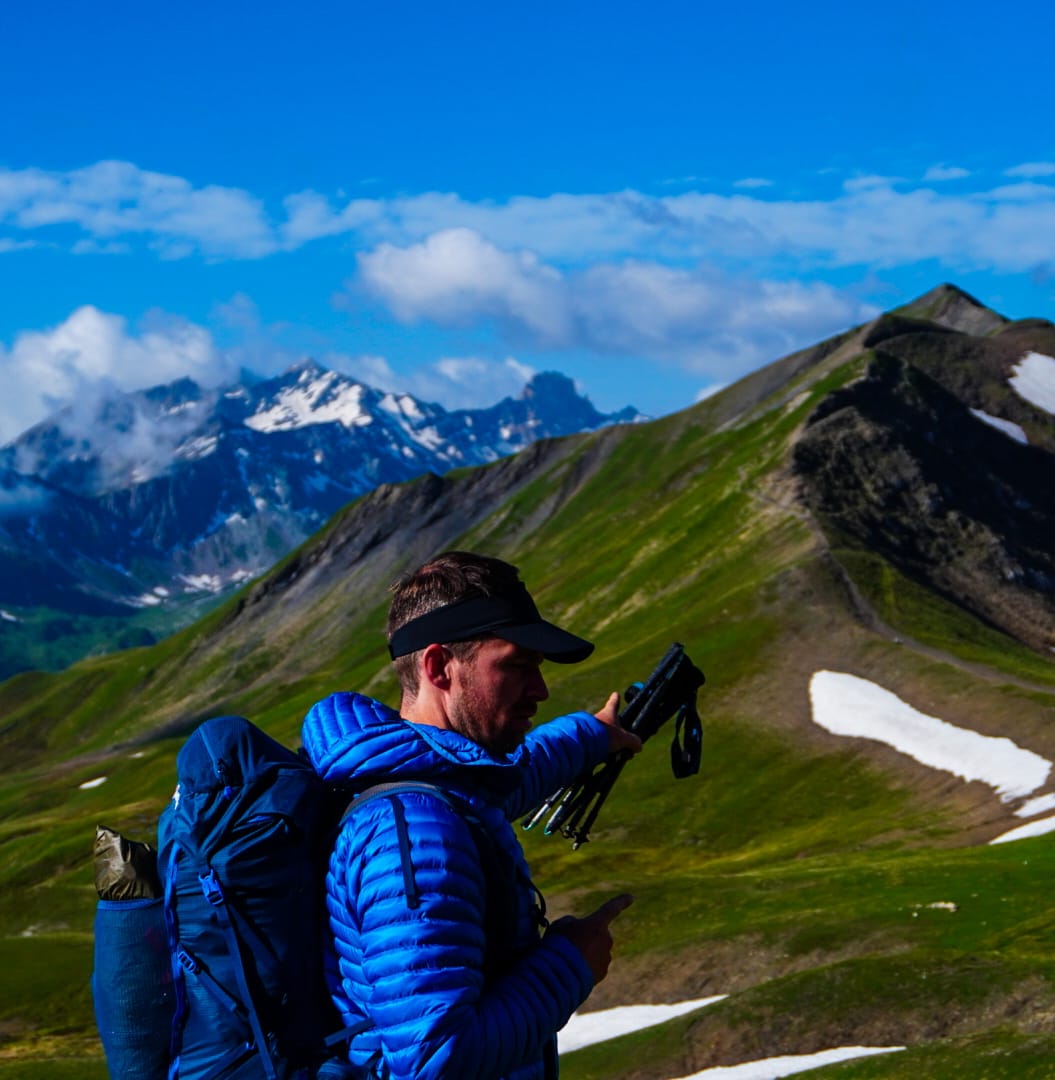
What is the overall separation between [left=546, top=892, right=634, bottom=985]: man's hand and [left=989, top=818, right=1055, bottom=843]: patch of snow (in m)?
61.1

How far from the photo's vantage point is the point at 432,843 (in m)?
7.53

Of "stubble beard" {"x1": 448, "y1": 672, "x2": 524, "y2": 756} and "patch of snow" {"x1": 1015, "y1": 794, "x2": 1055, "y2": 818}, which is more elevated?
"stubble beard" {"x1": 448, "y1": 672, "x2": 524, "y2": 756}

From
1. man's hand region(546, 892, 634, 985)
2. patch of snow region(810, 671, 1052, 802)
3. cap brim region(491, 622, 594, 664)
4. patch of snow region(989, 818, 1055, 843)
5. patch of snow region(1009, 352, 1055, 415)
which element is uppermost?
patch of snow region(1009, 352, 1055, 415)

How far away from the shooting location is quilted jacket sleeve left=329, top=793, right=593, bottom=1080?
290 inches

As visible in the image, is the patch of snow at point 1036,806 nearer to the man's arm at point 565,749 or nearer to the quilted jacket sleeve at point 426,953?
the man's arm at point 565,749

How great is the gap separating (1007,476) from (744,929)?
4807 inches

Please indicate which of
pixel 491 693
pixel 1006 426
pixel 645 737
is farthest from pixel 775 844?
pixel 1006 426

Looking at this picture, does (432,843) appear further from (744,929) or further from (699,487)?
(699,487)

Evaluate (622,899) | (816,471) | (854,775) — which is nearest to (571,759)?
(622,899)

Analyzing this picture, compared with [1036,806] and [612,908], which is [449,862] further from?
[1036,806]

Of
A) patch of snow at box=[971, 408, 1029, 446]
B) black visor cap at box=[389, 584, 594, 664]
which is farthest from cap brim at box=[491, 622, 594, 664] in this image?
patch of snow at box=[971, 408, 1029, 446]

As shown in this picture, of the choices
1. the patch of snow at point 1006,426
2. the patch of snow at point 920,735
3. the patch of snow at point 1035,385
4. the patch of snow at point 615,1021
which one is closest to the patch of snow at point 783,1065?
the patch of snow at point 615,1021

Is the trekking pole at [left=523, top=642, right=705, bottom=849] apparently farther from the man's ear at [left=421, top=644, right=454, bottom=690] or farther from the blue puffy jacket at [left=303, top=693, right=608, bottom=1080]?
the blue puffy jacket at [left=303, top=693, right=608, bottom=1080]

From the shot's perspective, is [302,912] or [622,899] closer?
[302,912]
